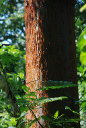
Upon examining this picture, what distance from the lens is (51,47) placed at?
8.00ft

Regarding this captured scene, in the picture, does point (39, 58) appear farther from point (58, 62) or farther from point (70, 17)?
point (70, 17)

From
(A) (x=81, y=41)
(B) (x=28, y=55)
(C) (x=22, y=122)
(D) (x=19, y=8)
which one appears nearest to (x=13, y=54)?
(B) (x=28, y=55)

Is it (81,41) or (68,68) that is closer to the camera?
(81,41)

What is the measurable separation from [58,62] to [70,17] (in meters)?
0.44

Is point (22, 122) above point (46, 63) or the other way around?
the other way around

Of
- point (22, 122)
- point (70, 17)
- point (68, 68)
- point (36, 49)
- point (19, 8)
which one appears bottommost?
point (22, 122)

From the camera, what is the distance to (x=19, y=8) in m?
14.9

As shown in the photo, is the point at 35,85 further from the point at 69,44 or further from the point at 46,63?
the point at 69,44

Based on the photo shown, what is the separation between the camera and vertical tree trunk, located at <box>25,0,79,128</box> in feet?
7.81

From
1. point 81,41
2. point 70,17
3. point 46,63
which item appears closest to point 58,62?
point 46,63

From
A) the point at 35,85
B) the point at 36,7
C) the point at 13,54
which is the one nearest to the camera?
the point at 35,85

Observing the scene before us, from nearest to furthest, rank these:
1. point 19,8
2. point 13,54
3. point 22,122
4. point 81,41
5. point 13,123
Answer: point 81,41
point 13,123
point 22,122
point 13,54
point 19,8

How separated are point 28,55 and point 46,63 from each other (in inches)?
8.8

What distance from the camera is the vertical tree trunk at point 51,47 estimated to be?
2381 mm
